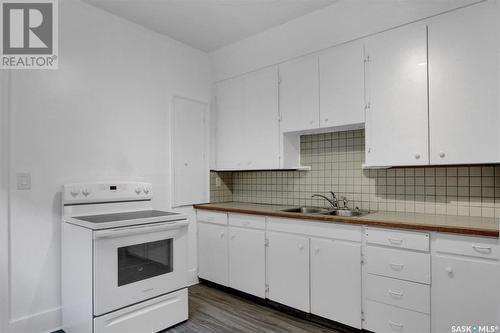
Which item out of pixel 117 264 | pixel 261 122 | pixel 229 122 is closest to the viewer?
pixel 117 264

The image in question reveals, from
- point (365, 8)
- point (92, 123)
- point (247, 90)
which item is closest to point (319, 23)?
point (365, 8)

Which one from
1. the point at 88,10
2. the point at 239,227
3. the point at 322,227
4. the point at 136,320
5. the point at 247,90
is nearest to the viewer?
the point at 136,320

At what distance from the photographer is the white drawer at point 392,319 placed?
1.95 metres

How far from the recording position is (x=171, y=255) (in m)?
2.44

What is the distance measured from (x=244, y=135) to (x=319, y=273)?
1603 mm

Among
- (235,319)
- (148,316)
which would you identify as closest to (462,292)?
(235,319)

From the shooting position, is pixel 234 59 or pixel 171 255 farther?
pixel 234 59

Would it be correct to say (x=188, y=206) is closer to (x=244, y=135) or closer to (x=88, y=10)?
(x=244, y=135)

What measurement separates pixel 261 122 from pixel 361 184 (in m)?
1.15

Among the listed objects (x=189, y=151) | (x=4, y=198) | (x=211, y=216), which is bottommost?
(x=211, y=216)

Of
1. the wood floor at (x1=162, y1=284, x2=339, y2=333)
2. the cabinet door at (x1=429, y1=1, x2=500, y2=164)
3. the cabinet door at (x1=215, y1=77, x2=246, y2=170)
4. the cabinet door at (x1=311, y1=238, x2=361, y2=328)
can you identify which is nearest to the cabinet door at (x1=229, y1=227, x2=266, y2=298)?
the wood floor at (x1=162, y1=284, x2=339, y2=333)

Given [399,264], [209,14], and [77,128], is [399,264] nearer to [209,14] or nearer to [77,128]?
[209,14]

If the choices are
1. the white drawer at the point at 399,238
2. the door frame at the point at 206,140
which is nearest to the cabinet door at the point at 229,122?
the door frame at the point at 206,140

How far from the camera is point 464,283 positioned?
182cm
